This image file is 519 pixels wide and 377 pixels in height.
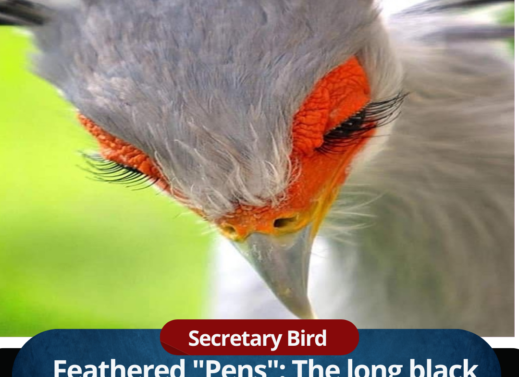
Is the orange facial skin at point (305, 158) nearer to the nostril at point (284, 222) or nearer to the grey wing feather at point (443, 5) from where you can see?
the nostril at point (284, 222)

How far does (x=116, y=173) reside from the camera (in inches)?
37.5

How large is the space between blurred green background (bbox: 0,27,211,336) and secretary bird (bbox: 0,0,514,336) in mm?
110

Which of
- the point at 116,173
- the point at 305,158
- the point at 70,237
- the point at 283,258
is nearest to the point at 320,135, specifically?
the point at 305,158

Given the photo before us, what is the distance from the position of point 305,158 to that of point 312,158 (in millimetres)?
11

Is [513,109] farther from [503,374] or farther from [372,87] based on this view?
[503,374]

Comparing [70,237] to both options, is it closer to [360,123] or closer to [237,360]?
[237,360]

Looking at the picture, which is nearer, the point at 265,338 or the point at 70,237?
the point at 265,338

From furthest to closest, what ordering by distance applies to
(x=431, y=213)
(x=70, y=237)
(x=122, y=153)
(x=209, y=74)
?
(x=70, y=237)
(x=431, y=213)
(x=122, y=153)
(x=209, y=74)

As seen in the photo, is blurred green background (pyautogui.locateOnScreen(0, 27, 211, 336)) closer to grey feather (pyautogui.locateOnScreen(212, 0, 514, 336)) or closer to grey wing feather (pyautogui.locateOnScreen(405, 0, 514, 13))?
grey feather (pyautogui.locateOnScreen(212, 0, 514, 336))

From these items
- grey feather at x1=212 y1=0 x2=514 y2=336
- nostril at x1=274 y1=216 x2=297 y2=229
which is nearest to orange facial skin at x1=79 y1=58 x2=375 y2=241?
nostril at x1=274 y1=216 x2=297 y2=229

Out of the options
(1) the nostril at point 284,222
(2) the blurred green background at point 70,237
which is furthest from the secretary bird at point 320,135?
(2) the blurred green background at point 70,237

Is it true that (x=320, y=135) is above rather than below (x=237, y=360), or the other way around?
above

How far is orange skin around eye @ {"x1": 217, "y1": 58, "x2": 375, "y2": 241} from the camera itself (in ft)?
2.78

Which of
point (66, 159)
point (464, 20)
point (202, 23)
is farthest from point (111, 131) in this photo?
point (464, 20)
